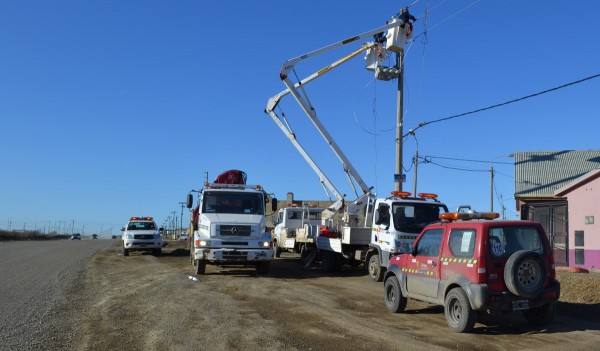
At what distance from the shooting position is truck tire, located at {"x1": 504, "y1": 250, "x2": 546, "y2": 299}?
8734 millimetres

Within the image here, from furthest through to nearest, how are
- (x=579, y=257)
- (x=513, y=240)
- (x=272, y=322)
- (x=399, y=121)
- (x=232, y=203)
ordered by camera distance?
(x=399, y=121) < (x=579, y=257) < (x=232, y=203) < (x=272, y=322) < (x=513, y=240)

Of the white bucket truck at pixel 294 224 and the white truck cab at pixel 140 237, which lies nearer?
the white bucket truck at pixel 294 224

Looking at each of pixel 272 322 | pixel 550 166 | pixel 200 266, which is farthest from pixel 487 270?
pixel 550 166

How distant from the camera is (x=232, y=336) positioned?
8672 millimetres

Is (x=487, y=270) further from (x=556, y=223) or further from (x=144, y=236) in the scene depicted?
(x=144, y=236)

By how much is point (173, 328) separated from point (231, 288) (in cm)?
575

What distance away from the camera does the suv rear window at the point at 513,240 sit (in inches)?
357

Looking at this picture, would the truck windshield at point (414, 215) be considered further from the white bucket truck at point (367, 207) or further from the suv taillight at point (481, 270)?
the suv taillight at point (481, 270)

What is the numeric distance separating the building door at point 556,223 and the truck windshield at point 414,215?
8.26 metres

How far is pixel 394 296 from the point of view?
1130 cm

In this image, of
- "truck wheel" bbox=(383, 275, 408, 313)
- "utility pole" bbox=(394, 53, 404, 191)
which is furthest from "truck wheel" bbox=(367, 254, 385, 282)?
"truck wheel" bbox=(383, 275, 408, 313)

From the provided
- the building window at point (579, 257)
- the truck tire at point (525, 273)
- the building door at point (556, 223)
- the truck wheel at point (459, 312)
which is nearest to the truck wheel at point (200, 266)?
the truck wheel at point (459, 312)

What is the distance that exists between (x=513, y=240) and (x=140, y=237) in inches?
922

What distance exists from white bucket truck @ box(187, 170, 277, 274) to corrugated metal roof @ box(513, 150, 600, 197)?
15.0 m
